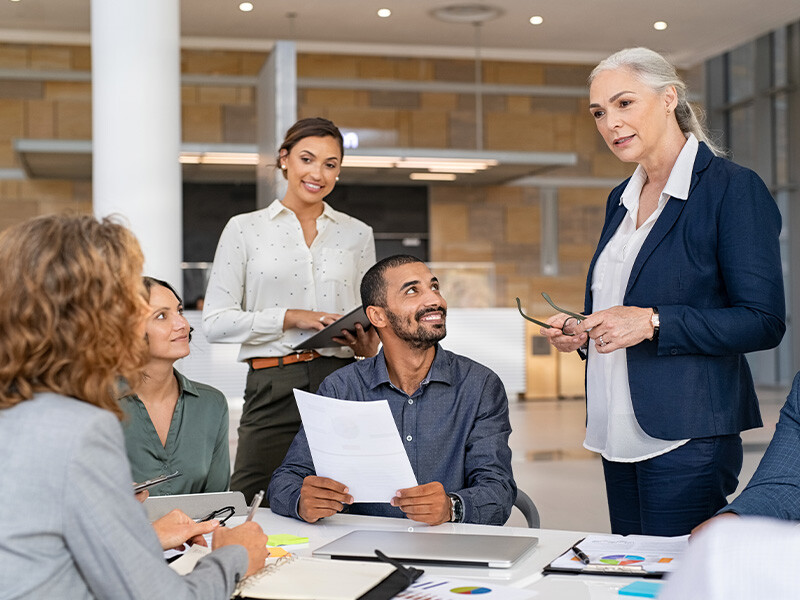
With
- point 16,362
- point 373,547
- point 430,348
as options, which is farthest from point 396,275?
point 16,362

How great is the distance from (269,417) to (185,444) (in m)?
0.56

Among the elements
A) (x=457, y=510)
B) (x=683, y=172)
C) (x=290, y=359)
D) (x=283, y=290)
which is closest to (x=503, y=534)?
(x=457, y=510)

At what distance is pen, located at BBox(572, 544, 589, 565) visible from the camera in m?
1.67

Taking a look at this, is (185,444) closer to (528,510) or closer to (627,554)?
(528,510)

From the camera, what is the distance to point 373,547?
1.77 metres

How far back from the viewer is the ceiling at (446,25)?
32.1 ft

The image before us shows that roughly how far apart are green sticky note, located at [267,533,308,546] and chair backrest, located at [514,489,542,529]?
0.76 m

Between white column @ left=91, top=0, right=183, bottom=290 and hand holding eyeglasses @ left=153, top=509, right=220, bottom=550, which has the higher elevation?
white column @ left=91, top=0, right=183, bottom=290

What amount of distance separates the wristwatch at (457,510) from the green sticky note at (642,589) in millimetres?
633

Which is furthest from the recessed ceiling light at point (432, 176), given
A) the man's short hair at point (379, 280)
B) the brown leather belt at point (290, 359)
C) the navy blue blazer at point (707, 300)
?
the navy blue blazer at point (707, 300)

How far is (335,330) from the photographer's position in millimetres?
2953

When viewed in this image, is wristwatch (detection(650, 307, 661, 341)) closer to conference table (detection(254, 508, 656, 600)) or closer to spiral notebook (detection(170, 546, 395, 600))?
conference table (detection(254, 508, 656, 600))

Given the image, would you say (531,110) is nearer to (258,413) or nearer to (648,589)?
(258,413)

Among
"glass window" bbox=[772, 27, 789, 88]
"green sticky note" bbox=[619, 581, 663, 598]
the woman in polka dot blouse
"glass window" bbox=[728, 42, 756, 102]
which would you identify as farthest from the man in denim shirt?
"glass window" bbox=[728, 42, 756, 102]
